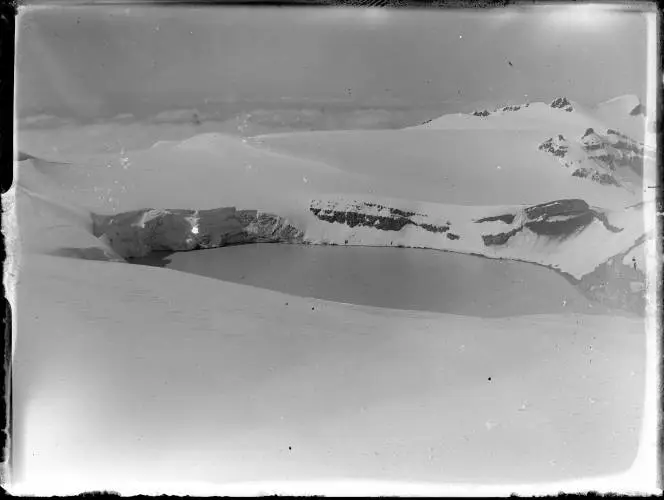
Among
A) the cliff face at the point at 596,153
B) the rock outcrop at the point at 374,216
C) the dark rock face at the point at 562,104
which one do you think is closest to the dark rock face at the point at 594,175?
the cliff face at the point at 596,153

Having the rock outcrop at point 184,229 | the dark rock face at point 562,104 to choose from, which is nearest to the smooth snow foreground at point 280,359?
the rock outcrop at point 184,229

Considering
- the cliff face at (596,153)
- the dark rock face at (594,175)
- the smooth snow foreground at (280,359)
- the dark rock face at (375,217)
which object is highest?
the cliff face at (596,153)

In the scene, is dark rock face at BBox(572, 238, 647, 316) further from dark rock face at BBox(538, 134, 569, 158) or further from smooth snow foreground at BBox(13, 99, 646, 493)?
dark rock face at BBox(538, 134, 569, 158)

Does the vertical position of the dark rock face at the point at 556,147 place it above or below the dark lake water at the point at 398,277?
above

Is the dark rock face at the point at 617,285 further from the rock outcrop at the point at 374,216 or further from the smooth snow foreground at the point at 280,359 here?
the rock outcrop at the point at 374,216

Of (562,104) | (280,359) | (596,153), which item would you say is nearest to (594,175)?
(596,153)

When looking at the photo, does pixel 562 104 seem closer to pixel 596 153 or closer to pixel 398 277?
pixel 596 153
